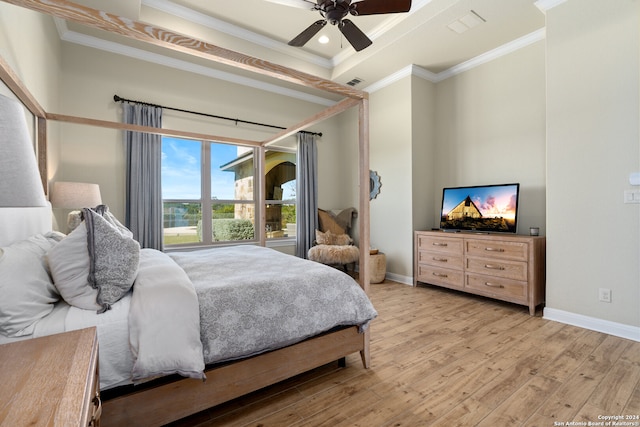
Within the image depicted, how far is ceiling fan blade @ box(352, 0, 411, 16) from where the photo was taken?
2.25 meters

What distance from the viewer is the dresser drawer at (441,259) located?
3.62 metres

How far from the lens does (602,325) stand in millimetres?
2568

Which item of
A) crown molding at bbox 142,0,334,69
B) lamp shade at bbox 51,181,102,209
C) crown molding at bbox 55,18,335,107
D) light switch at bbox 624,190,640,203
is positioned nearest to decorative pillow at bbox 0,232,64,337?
lamp shade at bbox 51,181,102,209

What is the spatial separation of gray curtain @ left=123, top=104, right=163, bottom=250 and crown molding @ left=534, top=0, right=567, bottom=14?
168 inches

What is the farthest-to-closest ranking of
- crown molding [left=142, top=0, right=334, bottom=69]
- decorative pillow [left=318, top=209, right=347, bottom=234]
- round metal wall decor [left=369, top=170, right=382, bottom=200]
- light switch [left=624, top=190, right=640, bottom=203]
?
decorative pillow [left=318, top=209, right=347, bottom=234], round metal wall decor [left=369, top=170, right=382, bottom=200], crown molding [left=142, top=0, right=334, bottom=69], light switch [left=624, top=190, right=640, bottom=203]

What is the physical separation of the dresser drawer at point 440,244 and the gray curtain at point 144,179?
11.1 ft

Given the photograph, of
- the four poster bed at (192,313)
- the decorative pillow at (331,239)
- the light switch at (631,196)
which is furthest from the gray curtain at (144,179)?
the light switch at (631,196)

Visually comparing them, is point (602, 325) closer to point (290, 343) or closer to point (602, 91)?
point (602, 91)

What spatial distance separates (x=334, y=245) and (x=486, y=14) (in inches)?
134

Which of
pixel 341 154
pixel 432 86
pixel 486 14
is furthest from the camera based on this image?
pixel 341 154

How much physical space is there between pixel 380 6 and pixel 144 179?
3134 mm

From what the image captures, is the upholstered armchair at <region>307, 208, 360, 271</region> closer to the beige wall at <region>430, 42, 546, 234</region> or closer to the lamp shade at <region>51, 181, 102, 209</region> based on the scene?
the beige wall at <region>430, 42, 546, 234</region>

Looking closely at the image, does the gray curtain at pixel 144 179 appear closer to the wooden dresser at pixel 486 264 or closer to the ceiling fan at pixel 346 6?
the ceiling fan at pixel 346 6

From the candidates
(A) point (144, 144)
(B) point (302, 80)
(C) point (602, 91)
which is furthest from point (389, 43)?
(A) point (144, 144)
